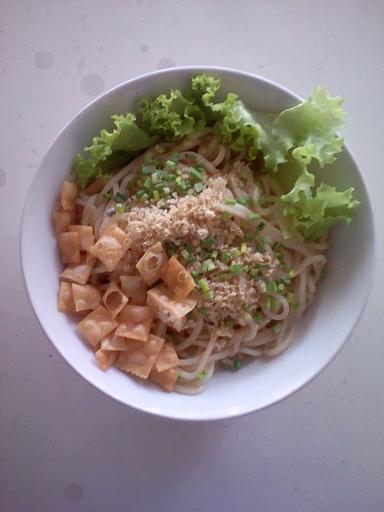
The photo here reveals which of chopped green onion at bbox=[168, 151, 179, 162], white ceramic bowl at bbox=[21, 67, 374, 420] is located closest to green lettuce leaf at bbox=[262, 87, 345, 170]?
white ceramic bowl at bbox=[21, 67, 374, 420]

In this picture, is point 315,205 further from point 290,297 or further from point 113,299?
point 113,299

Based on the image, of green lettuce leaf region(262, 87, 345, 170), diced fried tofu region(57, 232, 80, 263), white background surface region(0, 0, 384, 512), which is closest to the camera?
green lettuce leaf region(262, 87, 345, 170)

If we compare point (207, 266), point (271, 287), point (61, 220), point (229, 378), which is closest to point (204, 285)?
point (207, 266)

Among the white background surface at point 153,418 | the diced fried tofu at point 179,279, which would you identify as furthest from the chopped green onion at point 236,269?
the white background surface at point 153,418

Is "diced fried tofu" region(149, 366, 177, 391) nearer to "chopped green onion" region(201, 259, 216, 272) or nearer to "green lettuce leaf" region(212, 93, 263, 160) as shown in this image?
"chopped green onion" region(201, 259, 216, 272)

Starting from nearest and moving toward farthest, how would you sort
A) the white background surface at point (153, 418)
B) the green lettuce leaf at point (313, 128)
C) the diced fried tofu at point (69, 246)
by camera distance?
the green lettuce leaf at point (313, 128), the diced fried tofu at point (69, 246), the white background surface at point (153, 418)

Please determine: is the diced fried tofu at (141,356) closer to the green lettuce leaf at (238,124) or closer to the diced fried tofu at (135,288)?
the diced fried tofu at (135,288)
